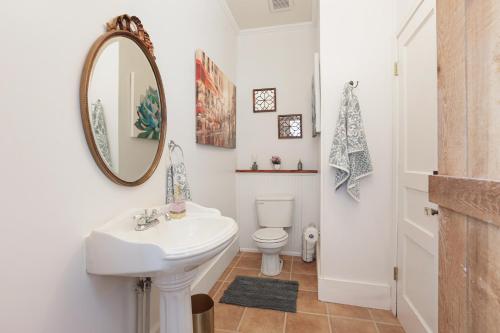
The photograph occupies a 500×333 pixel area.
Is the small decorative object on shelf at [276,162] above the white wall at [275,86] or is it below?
below

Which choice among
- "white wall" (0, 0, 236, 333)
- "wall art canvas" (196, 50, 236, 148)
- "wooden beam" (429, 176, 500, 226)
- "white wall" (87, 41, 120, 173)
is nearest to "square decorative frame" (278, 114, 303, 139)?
"wall art canvas" (196, 50, 236, 148)

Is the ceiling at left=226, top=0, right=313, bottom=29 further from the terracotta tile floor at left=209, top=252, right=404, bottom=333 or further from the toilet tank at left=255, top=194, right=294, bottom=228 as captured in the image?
the terracotta tile floor at left=209, top=252, right=404, bottom=333

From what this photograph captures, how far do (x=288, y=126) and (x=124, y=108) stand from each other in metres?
2.10

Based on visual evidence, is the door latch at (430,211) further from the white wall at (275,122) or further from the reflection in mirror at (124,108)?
the reflection in mirror at (124,108)

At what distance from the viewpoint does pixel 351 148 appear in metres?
1.79

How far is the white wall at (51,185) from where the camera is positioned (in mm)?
692

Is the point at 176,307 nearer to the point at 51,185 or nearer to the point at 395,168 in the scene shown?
the point at 51,185

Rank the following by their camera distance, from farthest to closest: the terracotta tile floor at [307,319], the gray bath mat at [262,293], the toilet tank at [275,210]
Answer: the toilet tank at [275,210]
the gray bath mat at [262,293]
the terracotta tile floor at [307,319]

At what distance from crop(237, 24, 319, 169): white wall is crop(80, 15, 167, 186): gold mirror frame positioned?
1.69 meters

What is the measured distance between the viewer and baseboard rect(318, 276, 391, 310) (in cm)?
183

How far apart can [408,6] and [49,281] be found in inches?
93.4

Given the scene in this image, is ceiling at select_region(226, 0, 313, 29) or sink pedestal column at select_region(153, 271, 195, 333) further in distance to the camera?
ceiling at select_region(226, 0, 313, 29)

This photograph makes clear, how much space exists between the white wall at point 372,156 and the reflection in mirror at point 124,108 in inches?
52.1

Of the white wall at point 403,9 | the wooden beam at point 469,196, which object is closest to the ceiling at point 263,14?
the white wall at point 403,9
